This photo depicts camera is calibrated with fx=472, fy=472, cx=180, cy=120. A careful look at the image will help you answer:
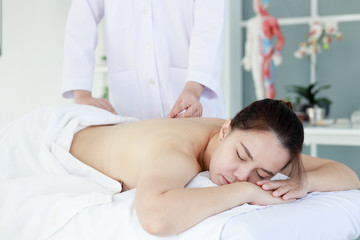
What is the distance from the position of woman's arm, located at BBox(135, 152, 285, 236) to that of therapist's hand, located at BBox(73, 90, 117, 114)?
2.63ft

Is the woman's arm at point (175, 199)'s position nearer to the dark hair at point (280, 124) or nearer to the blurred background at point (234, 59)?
the dark hair at point (280, 124)

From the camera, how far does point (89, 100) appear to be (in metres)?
2.03

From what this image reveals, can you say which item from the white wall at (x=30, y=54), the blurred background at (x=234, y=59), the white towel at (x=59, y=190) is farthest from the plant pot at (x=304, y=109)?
the white wall at (x=30, y=54)

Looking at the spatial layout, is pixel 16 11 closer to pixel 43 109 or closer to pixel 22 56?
pixel 22 56

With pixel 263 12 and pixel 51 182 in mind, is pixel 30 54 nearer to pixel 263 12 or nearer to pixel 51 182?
pixel 263 12

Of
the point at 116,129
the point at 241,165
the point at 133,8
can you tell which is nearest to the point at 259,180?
the point at 241,165

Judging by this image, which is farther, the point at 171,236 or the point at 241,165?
the point at 241,165

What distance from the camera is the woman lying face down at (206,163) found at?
1050mm

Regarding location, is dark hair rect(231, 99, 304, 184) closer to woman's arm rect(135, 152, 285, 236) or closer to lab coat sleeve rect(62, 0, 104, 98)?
woman's arm rect(135, 152, 285, 236)

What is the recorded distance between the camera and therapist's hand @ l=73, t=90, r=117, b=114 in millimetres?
1944

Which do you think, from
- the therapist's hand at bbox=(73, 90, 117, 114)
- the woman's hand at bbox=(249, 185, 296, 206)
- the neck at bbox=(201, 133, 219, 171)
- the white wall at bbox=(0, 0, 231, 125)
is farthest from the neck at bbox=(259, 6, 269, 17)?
the woman's hand at bbox=(249, 185, 296, 206)

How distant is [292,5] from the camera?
4.05 m

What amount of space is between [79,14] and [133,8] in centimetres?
27

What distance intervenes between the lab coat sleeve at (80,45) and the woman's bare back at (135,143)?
536 mm
